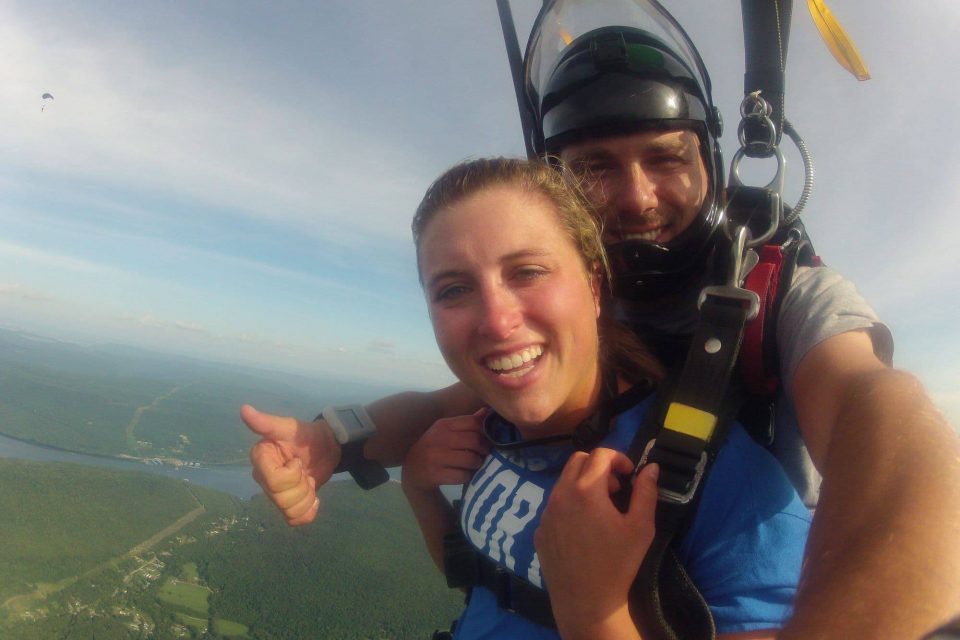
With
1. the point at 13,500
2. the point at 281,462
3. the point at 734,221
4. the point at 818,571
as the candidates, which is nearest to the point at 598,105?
the point at 734,221

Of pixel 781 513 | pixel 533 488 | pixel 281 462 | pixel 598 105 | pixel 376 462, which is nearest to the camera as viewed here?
pixel 781 513

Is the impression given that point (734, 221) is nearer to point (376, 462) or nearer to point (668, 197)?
point (668, 197)

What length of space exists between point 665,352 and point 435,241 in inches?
34.1

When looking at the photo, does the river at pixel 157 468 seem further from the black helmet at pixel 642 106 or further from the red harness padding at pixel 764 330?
the red harness padding at pixel 764 330

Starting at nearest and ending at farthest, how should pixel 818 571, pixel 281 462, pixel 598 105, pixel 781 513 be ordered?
pixel 818 571 → pixel 781 513 → pixel 281 462 → pixel 598 105

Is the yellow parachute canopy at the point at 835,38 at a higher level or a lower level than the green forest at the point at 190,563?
higher

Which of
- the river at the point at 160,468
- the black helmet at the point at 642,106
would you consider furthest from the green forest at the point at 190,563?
the black helmet at the point at 642,106

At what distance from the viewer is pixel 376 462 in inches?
75.2

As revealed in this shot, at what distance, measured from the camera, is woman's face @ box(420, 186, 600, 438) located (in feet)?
4.21

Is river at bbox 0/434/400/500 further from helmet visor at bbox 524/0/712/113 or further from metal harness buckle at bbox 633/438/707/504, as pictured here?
metal harness buckle at bbox 633/438/707/504

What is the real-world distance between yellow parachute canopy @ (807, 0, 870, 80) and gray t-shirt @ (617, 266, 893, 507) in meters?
1.00

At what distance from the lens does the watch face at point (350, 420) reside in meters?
1.80

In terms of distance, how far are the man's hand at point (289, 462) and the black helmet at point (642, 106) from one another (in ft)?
4.05

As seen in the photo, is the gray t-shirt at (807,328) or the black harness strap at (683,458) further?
the gray t-shirt at (807,328)
